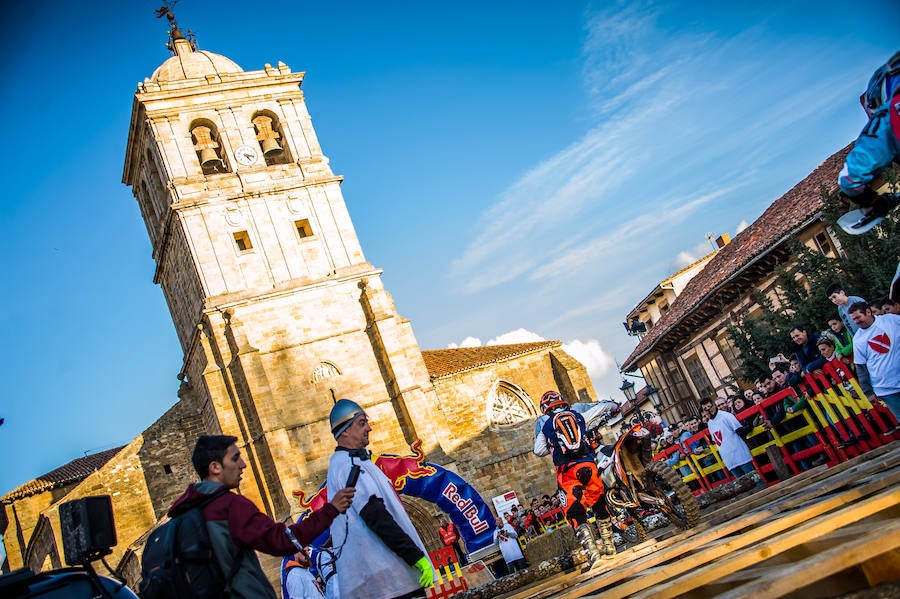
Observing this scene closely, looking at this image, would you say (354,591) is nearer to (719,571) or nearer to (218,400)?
(719,571)

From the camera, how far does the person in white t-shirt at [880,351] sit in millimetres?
7117

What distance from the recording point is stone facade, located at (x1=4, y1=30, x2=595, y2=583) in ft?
81.7

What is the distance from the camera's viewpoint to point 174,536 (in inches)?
149

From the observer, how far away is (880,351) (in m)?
7.28

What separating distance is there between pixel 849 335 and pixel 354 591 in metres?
7.19

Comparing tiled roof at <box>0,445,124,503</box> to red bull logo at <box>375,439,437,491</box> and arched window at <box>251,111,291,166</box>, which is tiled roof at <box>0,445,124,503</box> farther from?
red bull logo at <box>375,439,437,491</box>

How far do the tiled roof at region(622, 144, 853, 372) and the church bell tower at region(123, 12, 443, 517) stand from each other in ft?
31.3

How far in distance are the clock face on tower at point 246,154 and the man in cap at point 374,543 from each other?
24540mm

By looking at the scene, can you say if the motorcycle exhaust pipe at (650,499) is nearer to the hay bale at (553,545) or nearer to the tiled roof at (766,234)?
the hay bale at (553,545)

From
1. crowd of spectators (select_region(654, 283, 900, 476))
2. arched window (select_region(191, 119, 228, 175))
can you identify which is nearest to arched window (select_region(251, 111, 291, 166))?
arched window (select_region(191, 119, 228, 175))

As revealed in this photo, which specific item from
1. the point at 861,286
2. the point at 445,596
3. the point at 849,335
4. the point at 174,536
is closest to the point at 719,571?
the point at 174,536

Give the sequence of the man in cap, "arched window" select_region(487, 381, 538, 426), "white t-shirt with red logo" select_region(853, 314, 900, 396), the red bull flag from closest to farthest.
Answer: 1. the man in cap
2. "white t-shirt with red logo" select_region(853, 314, 900, 396)
3. the red bull flag
4. "arched window" select_region(487, 381, 538, 426)

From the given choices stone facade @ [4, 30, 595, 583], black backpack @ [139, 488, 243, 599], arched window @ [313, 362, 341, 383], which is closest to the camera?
black backpack @ [139, 488, 243, 599]

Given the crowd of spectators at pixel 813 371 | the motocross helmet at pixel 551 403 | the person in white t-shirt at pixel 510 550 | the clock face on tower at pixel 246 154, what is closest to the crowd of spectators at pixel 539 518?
the person in white t-shirt at pixel 510 550
